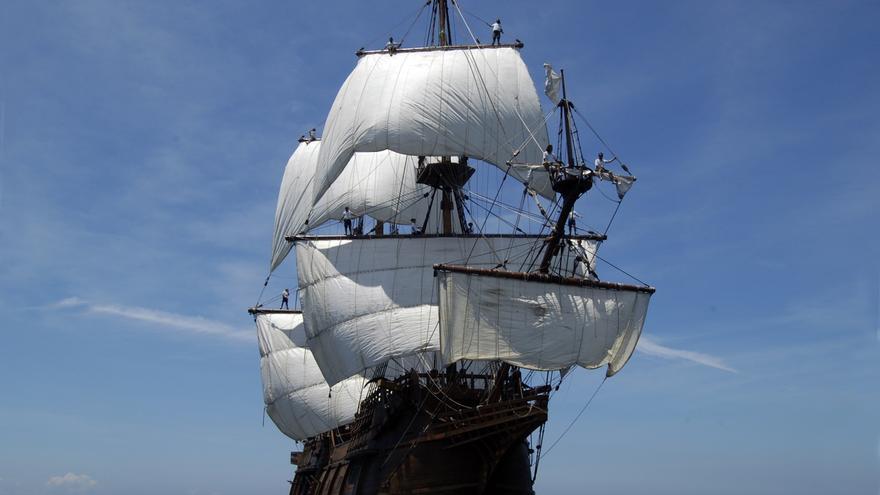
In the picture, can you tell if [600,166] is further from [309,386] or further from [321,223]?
[309,386]

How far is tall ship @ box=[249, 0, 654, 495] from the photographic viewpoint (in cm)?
3634

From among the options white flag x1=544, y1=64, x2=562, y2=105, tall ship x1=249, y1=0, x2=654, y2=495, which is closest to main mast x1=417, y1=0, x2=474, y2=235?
tall ship x1=249, y1=0, x2=654, y2=495

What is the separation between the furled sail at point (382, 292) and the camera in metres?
42.6

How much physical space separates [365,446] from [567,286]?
1251 cm

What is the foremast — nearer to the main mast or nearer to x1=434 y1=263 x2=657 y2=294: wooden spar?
x1=434 y1=263 x2=657 y2=294: wooden spar

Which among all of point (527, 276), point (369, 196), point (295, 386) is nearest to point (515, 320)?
point (527, 276)

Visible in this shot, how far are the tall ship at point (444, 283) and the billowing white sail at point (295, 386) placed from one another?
390 millimetres

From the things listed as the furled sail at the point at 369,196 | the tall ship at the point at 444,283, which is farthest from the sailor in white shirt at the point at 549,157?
the furled sail at the point at 369,196

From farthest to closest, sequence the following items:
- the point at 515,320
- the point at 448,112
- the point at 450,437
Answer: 1. the point at 448,112
2. the point at 515,320
3. the point at 450,437

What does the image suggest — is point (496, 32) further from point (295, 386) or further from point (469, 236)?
point (295, 386)

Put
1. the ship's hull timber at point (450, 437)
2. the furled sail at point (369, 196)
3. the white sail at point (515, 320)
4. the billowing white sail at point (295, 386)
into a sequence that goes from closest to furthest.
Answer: the ship's hull timber at point (450, 437)
the white sail at point (515, 320)
the furled sail at point (369, 196)
the billowing white sail at point (295, 386)

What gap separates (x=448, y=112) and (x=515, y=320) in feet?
38.3

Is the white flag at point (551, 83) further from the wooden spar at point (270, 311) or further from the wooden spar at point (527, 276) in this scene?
the wooden spar at point (270, 311)

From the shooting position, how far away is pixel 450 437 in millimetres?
→ 35219
